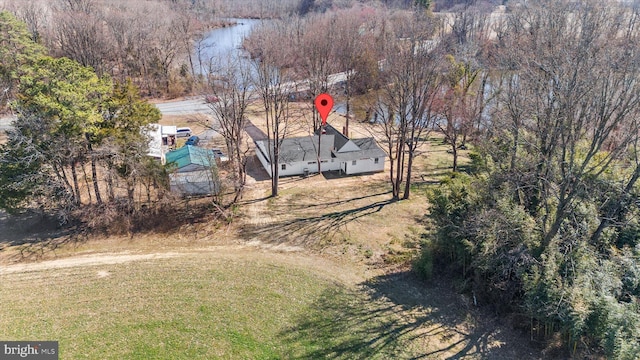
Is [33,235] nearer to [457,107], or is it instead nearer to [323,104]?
[323,104]

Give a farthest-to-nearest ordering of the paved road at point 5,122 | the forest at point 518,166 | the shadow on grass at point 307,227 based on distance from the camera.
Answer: the paved road at point 5,122, the shadow on grass at point 307,227, the forest at point 518,166

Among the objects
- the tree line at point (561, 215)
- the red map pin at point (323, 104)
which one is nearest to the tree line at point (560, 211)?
the tree line at point (561, 215)

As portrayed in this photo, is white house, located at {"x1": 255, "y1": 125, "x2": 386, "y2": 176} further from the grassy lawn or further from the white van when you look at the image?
the grassy lawn

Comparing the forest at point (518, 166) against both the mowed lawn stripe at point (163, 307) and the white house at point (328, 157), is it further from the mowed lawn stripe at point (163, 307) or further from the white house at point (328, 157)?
the mowed lawn stripe at point (163, 307)

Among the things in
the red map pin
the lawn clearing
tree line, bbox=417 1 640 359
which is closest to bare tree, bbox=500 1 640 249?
tree line, bbox=417 1 640 359

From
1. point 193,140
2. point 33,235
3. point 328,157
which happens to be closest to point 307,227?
point 328,157

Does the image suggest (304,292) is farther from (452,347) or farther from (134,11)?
(134,11)

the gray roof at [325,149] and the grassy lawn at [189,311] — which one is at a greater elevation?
the gray roof at [325,149]

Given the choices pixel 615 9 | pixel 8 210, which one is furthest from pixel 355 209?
pixel 615 9
